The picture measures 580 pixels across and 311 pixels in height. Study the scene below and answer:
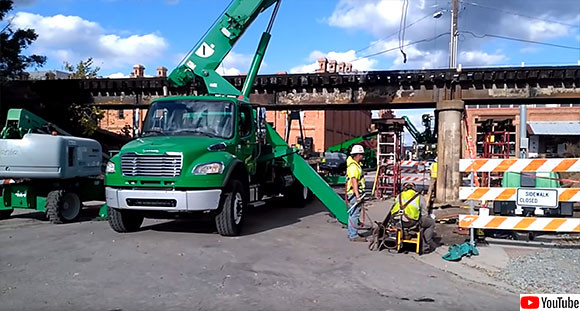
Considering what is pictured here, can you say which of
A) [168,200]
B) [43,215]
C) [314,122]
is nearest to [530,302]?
[168,200]

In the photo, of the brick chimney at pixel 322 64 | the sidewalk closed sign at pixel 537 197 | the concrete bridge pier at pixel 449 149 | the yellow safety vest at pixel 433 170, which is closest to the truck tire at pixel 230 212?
the sidewalk closed sign at pixel 537 197

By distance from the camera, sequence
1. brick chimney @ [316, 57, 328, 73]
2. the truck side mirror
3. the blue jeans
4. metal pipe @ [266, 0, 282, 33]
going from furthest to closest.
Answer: brick chimney @ [316, 57, 328, 73] < metal pipe @ [266, 0, 282, 33] < the truck side mirror < the blue jeans

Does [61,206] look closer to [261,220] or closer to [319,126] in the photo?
[261,220]

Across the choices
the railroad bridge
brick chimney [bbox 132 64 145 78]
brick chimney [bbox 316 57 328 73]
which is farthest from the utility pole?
brick chimney [bbox 132 64 145 78]

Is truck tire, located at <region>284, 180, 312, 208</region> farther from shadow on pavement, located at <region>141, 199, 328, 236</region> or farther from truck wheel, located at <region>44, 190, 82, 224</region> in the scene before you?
truck wheel, located at <region>44, 190, 82, 224</region>

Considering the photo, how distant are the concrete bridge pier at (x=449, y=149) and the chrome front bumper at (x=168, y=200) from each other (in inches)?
520

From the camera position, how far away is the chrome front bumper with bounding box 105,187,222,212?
9203 millimetres

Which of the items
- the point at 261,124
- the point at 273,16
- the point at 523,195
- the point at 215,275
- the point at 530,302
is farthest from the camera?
the point at 273,16

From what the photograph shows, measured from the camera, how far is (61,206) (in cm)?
1191

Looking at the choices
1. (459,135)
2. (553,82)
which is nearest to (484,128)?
(459,135)

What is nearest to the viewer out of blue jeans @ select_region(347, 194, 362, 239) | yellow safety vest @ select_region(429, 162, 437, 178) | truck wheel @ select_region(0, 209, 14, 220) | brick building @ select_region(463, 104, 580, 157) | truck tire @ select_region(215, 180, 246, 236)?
truck tire @ select_region(215, 180, 246, 236)

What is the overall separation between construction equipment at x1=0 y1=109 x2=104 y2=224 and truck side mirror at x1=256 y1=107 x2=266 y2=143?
4.35 metres

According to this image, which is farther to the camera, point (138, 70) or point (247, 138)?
point (138, 70)

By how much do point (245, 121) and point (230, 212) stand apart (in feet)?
7.60
